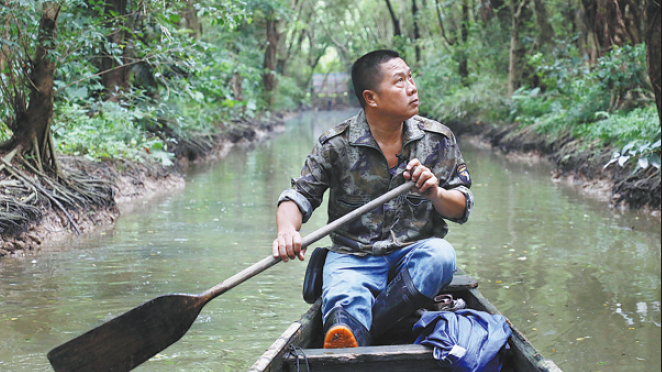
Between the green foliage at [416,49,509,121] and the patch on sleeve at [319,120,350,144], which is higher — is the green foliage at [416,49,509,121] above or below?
above

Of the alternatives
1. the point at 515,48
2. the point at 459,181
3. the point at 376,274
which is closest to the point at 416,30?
the point at 515,48

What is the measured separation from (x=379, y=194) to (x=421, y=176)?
17.8 inches

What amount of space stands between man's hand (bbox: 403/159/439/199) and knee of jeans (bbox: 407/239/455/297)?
0.28 meters

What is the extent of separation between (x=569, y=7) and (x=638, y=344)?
15326mm

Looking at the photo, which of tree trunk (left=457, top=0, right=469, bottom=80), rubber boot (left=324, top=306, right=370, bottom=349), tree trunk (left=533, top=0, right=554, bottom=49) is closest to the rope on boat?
rubber boot (left=324, top=306, right=370, bottom=349)

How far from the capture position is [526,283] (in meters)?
5.60

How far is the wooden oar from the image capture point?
2.72 m

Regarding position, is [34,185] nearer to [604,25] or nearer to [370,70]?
[370,70]

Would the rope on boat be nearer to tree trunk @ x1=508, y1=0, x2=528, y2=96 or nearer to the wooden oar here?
the wooden oar

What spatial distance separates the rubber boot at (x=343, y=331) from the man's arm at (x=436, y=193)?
65cm

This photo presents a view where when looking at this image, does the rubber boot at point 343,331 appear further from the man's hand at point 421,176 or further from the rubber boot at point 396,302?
the man's hand at point 421,176

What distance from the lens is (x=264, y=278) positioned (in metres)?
5.77

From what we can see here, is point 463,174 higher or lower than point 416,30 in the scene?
lower

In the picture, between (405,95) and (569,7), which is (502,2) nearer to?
(569,7)
